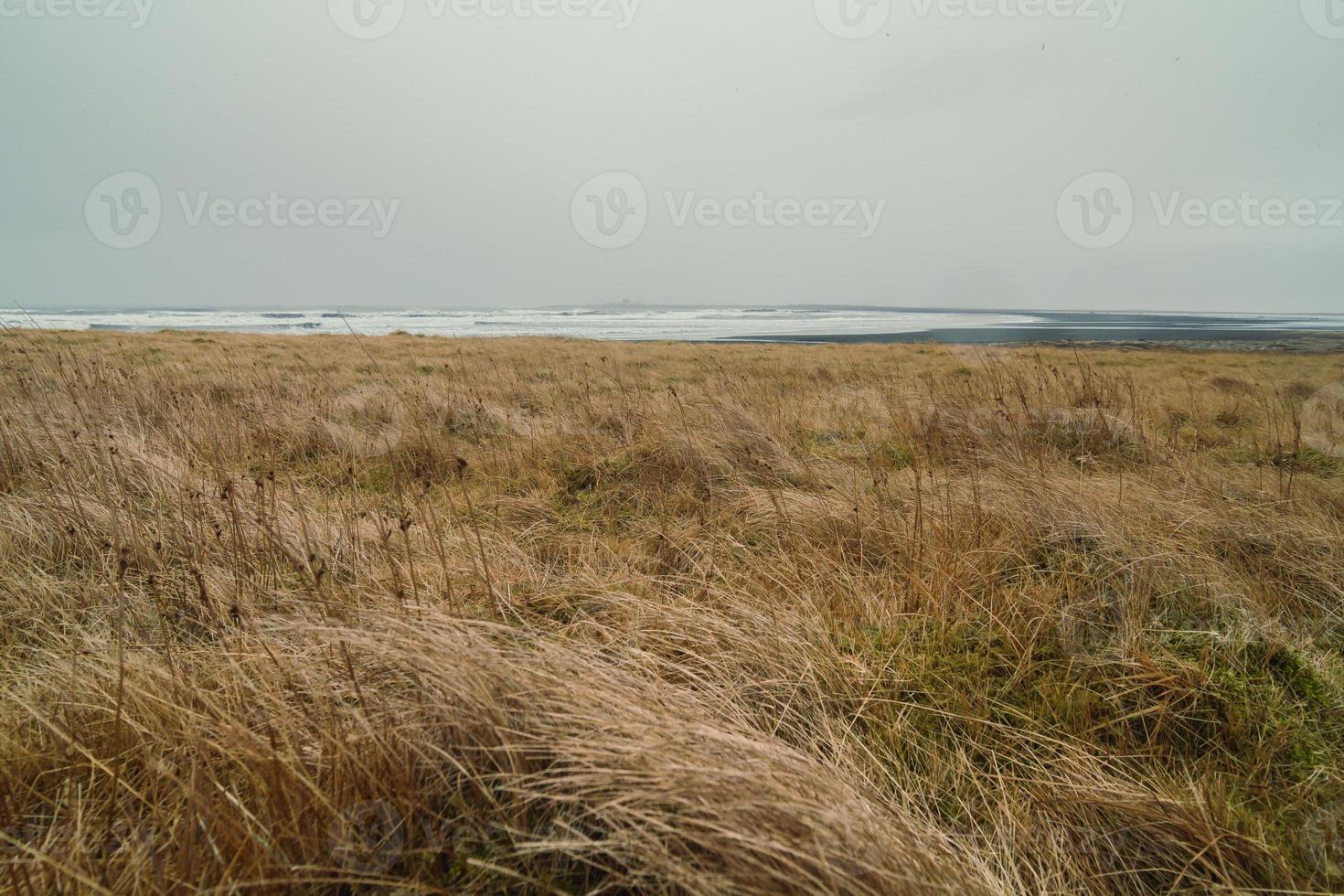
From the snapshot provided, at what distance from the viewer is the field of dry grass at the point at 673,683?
115cm

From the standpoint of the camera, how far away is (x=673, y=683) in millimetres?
1863

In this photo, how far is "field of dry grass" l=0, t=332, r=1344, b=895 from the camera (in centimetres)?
115

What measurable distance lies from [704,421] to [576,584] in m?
3.16

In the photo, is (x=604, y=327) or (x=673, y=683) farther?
(x=604, y=327)

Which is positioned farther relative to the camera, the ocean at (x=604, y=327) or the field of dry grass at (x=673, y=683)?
the ocean at (x=604, y=327)

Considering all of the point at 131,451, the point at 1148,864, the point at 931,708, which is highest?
the point at 131,451

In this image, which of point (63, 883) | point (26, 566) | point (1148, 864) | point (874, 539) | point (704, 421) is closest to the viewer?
point (63, 883)

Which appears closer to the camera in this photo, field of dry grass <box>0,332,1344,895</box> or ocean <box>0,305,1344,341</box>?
field of dry grass <box>0,332,1344,895</box>

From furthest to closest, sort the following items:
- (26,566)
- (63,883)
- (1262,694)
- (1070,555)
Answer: (1070,555)
(26,566)
(1262,694)
(63,883)

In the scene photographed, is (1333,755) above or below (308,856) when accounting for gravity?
below

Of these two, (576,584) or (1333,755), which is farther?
Result: (576,584)

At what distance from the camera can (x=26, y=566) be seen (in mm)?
2461

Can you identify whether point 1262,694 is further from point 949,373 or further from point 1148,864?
point 949,373

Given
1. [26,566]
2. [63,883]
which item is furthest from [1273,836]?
[26,566]
